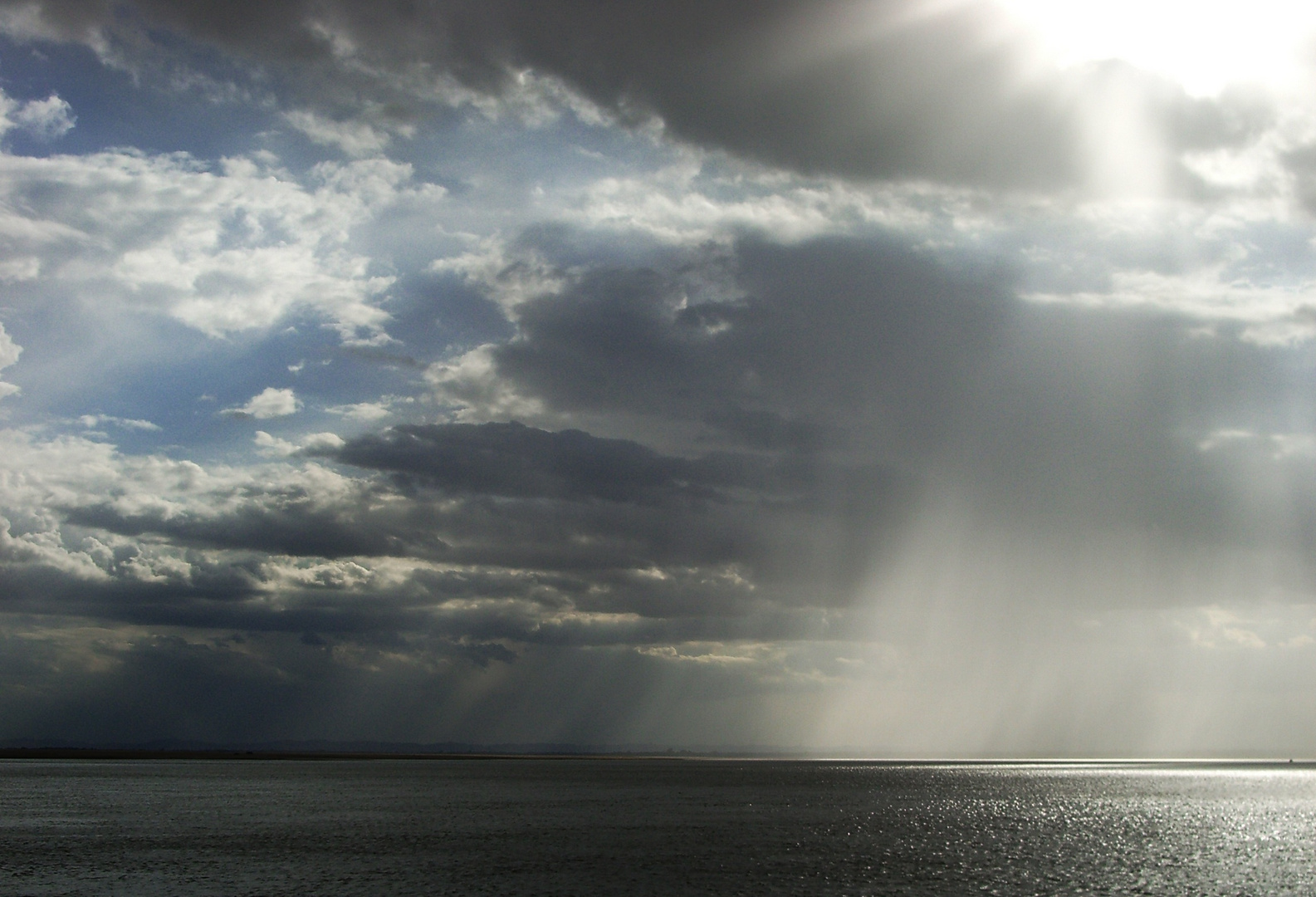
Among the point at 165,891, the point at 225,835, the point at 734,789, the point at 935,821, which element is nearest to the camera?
the point at 165,891

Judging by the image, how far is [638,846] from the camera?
271 ft

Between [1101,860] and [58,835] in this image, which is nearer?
[1101,860]

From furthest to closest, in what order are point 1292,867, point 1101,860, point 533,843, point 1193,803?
point 1193,803, point 533,843, point 1101,860, point 1292,867

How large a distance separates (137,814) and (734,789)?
104 metres

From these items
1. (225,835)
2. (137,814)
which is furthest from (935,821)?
(137,814)

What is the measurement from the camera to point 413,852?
78250mm

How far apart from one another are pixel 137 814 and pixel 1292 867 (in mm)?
114441

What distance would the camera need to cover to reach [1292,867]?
73625 millimetres

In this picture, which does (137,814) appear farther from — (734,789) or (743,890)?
(734,789)

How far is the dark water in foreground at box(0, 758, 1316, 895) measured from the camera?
6238 cm

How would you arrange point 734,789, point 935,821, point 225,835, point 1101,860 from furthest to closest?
point 734,789 → point 935,821 → point 225,835 → point 1101,860

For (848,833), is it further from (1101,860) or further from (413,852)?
(413,852)

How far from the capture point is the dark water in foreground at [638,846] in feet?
205

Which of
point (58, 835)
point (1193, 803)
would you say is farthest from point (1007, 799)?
point (58, 835)
